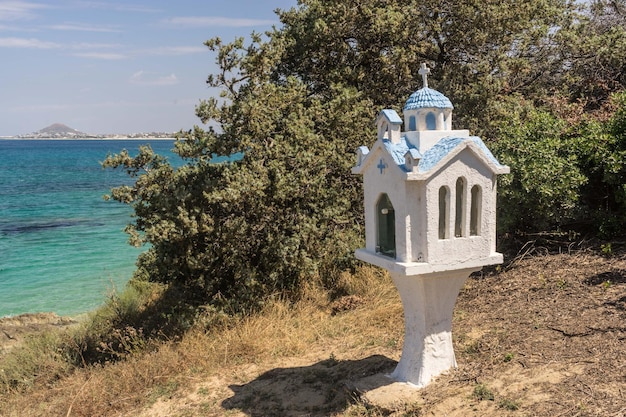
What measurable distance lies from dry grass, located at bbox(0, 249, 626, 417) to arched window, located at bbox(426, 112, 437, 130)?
8.21 feet

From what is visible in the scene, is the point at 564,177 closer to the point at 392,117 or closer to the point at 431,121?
the point at 431,121

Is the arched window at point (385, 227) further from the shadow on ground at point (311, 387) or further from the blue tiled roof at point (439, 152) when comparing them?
the shadow on ground at point (311, 387)

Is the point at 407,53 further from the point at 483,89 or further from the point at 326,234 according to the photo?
the point at 326,234

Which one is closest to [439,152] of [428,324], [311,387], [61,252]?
[428,324]

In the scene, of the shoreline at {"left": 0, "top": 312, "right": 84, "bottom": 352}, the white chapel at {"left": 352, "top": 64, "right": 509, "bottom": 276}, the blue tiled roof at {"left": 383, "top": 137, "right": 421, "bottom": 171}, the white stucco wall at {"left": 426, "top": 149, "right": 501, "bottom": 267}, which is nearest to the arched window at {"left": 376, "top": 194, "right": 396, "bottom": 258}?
the white chapel at {"left": 352, "top": 64, "right": 509, "bottom": 276}

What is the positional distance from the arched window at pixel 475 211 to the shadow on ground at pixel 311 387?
70.4 inches

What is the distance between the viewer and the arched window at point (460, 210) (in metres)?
5.17

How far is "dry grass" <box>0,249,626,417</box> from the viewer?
16.8 ft

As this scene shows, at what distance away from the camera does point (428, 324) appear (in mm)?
5484

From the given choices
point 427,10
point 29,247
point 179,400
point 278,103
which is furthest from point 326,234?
point 29,247

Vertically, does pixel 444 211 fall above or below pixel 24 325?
above

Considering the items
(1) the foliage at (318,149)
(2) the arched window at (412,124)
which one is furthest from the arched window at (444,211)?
(1) the foliage at (318,149)

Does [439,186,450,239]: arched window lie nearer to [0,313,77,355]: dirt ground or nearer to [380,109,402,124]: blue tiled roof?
[380,109,402,124]: blue tiled roof

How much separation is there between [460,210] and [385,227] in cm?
82
